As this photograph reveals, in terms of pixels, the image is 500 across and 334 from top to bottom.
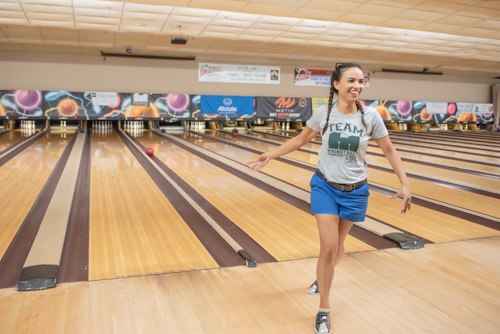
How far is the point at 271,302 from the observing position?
2.37m

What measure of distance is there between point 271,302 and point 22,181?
4367mm

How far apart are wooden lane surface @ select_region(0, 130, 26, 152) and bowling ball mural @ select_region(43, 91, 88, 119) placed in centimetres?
111

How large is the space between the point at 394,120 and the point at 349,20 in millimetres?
8439

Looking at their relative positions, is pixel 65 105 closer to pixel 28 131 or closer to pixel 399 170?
pixel 28 131

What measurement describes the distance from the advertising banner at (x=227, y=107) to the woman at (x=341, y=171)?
12.4m

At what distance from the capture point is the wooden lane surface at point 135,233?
2881mm

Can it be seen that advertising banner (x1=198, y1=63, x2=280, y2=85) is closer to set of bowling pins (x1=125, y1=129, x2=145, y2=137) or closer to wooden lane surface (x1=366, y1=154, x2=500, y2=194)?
set of bowling pins (x1=125, y1=129, x2=145, y2=137)

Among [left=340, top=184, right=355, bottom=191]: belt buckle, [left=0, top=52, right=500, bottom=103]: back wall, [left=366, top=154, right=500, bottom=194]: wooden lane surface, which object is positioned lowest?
[left=366, top=154, right=500, bottom=194]: wooden lane surface

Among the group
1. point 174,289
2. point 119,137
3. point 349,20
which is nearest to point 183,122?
point 119,137

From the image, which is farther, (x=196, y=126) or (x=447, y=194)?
(x=196, y=126)

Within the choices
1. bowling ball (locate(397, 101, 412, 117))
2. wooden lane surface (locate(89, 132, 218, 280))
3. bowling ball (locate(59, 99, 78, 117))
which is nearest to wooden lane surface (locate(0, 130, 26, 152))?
bowling ball (locate(59, 99, 78, 117))

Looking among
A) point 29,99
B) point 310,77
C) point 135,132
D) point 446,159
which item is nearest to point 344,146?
point 446,159

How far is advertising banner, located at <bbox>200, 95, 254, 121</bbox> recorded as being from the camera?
14.4 meters

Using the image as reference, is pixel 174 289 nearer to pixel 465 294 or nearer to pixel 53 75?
pixel 465 294
